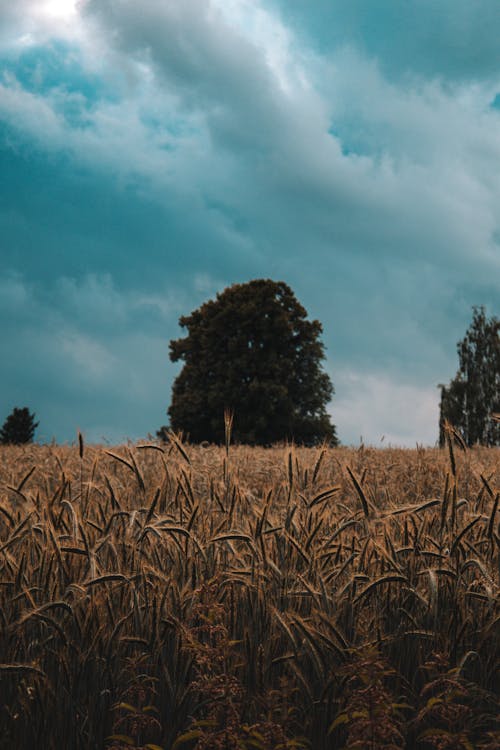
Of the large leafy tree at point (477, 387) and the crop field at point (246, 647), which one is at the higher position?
the large leafy tree at point (477, 387)

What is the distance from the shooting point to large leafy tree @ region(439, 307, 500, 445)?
36.1 metres

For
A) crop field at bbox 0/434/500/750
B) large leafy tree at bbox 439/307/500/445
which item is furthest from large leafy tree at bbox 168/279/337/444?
crop field at bbox 0/434/500/750

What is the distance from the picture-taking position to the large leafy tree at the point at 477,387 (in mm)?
36062

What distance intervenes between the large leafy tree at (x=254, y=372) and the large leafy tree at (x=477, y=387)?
8.59 m

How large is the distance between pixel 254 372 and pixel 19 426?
44.8 ft

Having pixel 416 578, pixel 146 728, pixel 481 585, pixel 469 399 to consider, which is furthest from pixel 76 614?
pixel 469 399

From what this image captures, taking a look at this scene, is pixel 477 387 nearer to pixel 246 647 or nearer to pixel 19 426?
pixel 19 426

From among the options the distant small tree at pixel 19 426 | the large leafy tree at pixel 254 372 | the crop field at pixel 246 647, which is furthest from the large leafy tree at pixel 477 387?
the crop field at pixel 246 647

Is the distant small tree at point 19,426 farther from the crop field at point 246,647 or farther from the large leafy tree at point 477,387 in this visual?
the crop field at point 246,647

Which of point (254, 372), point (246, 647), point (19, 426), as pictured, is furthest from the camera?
point (19, 426)

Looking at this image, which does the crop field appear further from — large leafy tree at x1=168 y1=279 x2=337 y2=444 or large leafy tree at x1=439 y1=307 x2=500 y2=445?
large leafy tree at x1=439 y1=307 x2=500 y2=445

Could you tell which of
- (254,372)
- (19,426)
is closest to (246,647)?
(254,372)

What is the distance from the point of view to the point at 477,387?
36.8 meters

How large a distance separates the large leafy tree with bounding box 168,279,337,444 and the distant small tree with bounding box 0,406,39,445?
29.9ft
